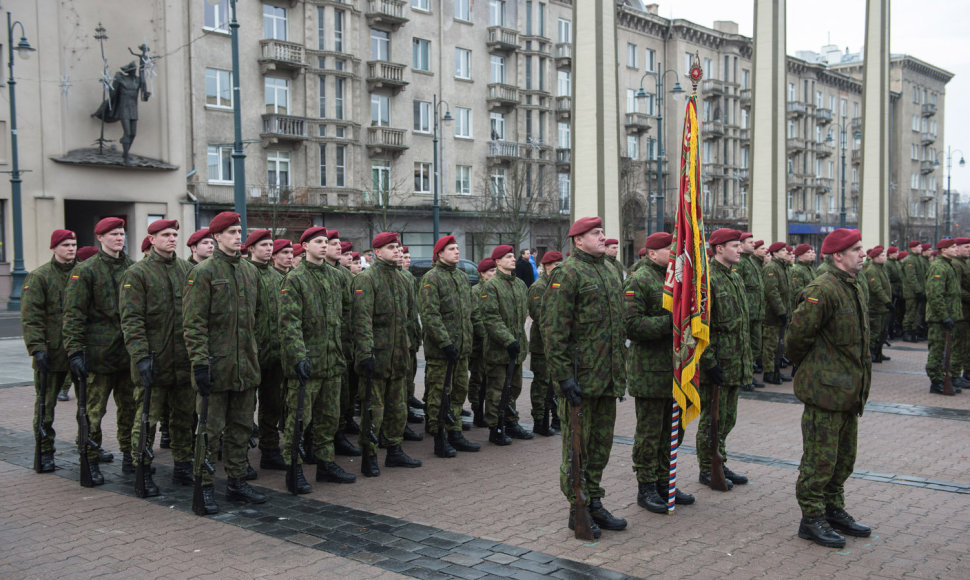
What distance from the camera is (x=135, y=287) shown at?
7391 millimetres

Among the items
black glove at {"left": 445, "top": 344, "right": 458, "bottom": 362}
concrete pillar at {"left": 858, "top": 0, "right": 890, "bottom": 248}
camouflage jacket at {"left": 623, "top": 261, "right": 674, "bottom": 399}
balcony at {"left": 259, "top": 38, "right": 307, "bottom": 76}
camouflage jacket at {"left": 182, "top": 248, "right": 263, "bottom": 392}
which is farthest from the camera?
balcony at {"left": 259, "top": 38, "right": 307, "bottom": 76}

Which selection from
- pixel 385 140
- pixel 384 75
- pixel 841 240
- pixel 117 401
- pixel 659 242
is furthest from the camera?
pixel 385 140

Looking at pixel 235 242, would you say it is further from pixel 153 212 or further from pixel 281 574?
pixel 153 212

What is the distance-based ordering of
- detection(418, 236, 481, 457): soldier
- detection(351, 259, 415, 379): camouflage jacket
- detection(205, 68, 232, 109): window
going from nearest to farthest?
detection(351, 259, 415, 379): camouflage jacket, detection(418, 236, 481, 457): soldier, detection(205, 68, 232, 109): window

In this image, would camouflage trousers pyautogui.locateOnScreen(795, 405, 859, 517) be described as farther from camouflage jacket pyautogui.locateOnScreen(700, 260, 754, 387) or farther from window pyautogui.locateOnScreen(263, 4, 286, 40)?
window pyautogui.locateOnScreen(263, 4, 286, 40)

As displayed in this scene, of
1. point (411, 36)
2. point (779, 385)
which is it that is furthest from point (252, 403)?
point (411, 36)

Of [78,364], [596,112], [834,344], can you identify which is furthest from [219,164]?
[834,344]

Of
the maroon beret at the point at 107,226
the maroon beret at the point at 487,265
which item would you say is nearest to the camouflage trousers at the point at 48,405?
the maroon beret at the point at 107,226

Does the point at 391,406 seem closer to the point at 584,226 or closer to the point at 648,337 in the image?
the point at 648,337

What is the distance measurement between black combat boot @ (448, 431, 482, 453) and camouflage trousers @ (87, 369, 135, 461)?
3.19 meters

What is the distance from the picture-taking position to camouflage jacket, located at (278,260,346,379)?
7391mm

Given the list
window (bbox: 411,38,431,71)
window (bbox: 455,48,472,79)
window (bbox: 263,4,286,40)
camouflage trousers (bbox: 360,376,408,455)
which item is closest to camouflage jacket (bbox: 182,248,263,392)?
camouflage trousers (bbox: 360,376,408,455)

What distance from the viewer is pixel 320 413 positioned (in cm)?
774

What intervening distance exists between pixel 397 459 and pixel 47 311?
3.65 meters
